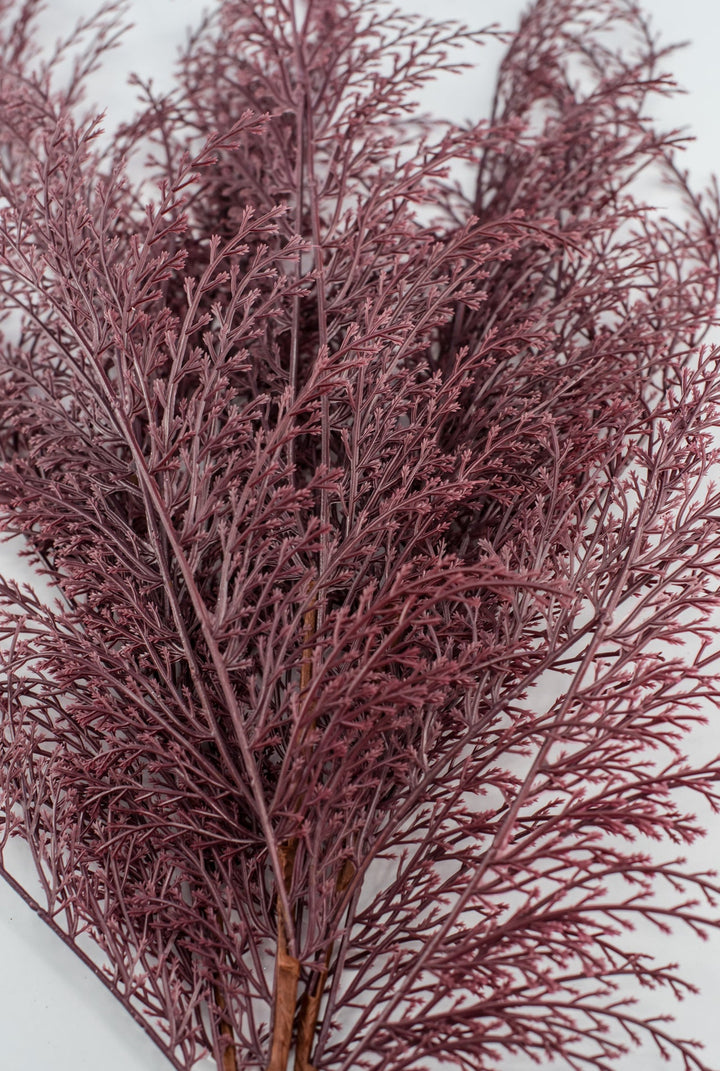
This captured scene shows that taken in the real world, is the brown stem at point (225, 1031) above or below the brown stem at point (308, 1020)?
below

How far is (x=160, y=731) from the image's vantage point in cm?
168

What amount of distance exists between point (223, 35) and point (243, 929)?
2.50 m

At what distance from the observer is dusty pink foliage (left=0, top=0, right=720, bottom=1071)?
1.46 metres

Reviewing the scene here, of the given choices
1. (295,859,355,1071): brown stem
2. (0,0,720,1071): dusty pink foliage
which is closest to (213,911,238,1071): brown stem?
(0,0,720,1071): dusty pink foliage

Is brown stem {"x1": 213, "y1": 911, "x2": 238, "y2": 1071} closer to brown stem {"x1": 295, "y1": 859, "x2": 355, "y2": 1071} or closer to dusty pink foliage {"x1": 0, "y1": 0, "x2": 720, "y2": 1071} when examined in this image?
dusty pink foliage {"x1": 0, "y1": 0, "x2": 720, "y2": 1071}

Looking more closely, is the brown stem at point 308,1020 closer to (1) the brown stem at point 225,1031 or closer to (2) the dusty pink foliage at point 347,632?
(2) the dusty pink foliage at point 347,632

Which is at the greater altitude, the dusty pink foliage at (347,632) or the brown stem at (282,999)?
the dusty pink foliage at (347,632)

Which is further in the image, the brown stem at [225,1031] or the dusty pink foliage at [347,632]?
the brown stem at [225,1031]

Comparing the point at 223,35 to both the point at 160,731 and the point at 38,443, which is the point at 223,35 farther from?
the point at 160,731

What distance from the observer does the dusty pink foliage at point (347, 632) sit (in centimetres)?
146

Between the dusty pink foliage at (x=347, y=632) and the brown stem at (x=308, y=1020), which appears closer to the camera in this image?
the dusty pink foliage at (x=347, y=632)

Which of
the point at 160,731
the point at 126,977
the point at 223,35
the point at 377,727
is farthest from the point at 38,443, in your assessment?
the point at 223,35

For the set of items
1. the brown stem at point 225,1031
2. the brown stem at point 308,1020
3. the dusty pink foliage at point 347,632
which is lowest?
the brown stem at point 225,1031

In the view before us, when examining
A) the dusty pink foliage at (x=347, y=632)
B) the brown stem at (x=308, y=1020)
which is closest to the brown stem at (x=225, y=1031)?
the dusty pink foliage at (x=347, y=632)
